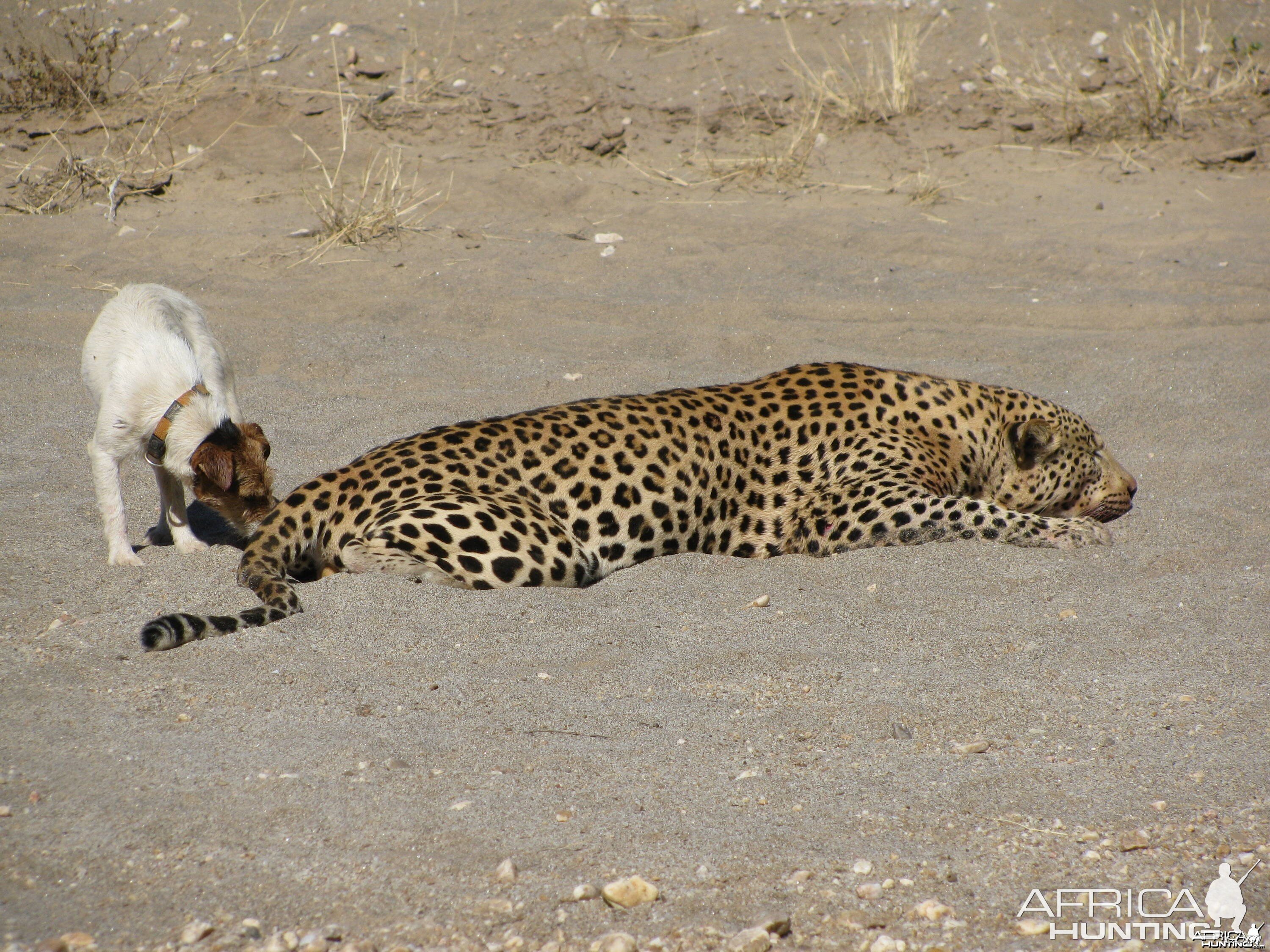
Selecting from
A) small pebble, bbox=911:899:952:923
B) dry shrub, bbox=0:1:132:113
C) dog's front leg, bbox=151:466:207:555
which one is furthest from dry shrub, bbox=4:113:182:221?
small pebble, bbox=911:899:952:923

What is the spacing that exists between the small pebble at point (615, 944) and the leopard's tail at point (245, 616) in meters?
2.12

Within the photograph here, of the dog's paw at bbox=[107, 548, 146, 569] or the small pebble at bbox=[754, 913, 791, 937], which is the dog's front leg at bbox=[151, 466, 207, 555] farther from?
the small pebble at bbox=[754, 913, 791, 937]

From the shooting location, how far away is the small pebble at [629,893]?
9.19 feet

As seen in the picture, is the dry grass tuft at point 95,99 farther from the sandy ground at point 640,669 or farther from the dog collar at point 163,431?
the dog collar at point 163,431

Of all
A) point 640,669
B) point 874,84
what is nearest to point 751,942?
point 640,669

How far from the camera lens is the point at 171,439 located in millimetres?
5121

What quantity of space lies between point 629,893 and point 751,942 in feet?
1.06

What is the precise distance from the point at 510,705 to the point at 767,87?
1087 cm

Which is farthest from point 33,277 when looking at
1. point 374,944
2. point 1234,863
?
point 1234,863

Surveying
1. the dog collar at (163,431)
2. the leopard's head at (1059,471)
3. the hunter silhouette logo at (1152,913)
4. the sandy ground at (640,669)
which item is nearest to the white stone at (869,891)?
the sandy ground at (640,669)

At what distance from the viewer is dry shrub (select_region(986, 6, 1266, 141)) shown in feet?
40.5

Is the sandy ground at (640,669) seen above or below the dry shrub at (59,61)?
below

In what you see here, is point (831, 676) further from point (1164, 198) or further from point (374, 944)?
point (1164, 198)

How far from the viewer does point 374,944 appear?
2.65 m
